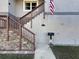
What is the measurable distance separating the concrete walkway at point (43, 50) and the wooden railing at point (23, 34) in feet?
1.94

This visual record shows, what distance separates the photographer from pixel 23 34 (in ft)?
71.3

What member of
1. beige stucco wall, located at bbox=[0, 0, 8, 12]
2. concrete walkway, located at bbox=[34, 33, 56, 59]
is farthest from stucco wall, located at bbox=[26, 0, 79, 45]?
beige stucco wall, located at bbox=[0, 0, 8, 12]

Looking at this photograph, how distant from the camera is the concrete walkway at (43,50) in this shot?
1790 cm

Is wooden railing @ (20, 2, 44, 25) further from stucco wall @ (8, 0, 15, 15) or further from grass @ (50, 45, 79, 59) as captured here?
grass @ (50, 45, 79, 59)

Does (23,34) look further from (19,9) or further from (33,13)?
(19,9)

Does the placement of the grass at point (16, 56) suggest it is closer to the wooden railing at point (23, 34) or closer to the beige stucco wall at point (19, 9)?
the wooden railing at point (23, 34)

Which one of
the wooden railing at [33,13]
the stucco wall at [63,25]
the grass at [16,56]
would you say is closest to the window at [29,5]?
the wooden railing at [33,13]

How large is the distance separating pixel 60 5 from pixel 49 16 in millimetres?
1235

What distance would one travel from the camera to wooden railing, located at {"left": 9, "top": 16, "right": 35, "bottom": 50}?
20225mm

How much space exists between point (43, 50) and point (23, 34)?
2.86 metres

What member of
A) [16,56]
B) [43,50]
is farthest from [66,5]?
[16,56]

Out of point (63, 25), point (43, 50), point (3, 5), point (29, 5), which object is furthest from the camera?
point (29, 5)

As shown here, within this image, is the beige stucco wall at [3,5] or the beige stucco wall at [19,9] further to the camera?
the beige stucco wall at [19,9]

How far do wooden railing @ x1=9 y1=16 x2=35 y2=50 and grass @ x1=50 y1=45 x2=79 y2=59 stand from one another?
1.57 metres
